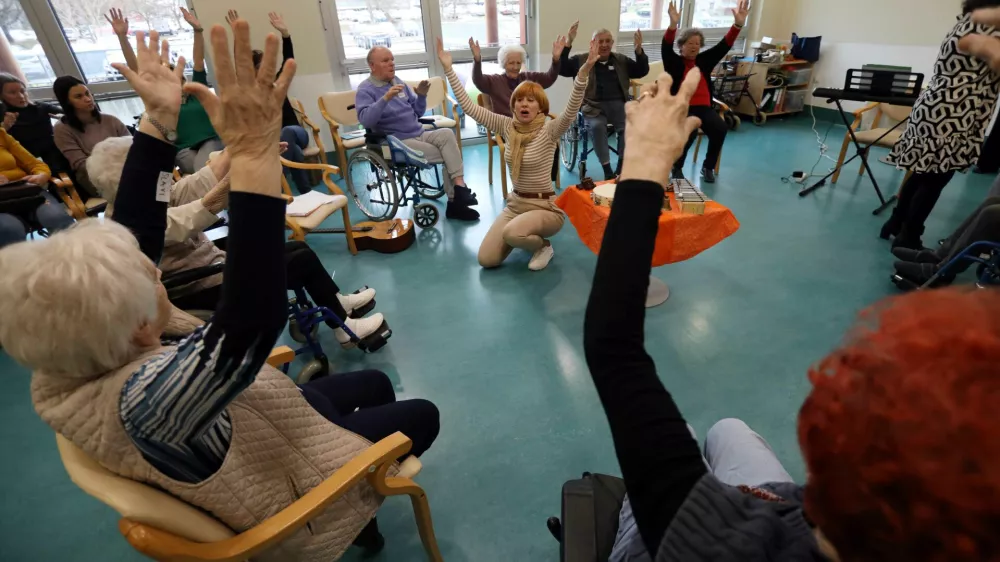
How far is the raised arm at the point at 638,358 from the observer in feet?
1.90

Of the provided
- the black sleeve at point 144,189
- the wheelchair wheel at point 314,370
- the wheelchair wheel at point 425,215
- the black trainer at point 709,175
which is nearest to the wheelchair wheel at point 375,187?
the wheelchair wheel at point 425,215

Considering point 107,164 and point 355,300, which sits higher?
point 107,164

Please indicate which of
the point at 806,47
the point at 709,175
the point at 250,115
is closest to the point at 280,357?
the point at 250,115

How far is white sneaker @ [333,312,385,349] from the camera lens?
7.34 feet

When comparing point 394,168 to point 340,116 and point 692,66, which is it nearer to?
point 340,116

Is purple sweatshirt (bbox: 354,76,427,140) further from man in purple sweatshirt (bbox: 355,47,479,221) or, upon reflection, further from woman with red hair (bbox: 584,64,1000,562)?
woman with red hair (bbox: 584,64,1000,562)

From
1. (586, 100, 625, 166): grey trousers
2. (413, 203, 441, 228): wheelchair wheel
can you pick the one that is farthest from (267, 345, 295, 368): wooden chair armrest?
(586, 100, 625, 166): grey trousers

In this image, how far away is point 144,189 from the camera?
1.25 metres

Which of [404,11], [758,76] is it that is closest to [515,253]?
[404,11]

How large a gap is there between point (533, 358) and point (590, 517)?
1.28 metres

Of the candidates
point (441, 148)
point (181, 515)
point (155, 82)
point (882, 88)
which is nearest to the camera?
point (181, 515)

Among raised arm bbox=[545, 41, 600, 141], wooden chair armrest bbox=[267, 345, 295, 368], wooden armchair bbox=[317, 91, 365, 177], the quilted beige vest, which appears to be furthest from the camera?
wooden armchair bbox=[317, 91, 365, 177]

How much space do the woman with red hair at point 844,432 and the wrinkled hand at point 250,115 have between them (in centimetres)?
50

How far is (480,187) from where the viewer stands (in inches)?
174
